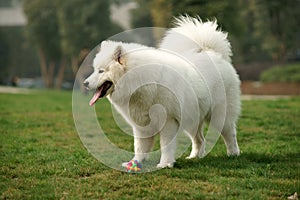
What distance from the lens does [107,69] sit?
4.77 m

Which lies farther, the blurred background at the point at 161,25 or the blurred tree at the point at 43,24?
the blurred tree at the point at 43,24

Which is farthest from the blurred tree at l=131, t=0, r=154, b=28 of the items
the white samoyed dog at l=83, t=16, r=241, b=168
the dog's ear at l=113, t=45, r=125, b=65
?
the dog's ear at l=113, t=45, r=125, b=65

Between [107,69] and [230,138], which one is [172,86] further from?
[230,138]

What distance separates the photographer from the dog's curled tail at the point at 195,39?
5820 millimetres

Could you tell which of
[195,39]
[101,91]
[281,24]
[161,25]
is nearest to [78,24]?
[281,24]

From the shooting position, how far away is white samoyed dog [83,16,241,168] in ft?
15.8

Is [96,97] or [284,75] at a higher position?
[284,75]

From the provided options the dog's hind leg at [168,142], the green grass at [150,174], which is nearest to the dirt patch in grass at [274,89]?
the green grass at [150,174]

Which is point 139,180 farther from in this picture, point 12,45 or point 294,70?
point 12,45

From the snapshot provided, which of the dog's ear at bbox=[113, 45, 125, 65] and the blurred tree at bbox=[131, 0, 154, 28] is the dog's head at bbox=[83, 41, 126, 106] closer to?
the dog's ear at bbox=[113, 45, 125, 65]

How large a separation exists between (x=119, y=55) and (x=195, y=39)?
1537 mm

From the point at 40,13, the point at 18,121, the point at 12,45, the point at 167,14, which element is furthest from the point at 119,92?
the point at 12,45

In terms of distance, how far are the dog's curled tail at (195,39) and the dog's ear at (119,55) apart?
1065mm

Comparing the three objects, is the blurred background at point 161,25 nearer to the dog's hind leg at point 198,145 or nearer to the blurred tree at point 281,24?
the blurred tree at point 281,24
